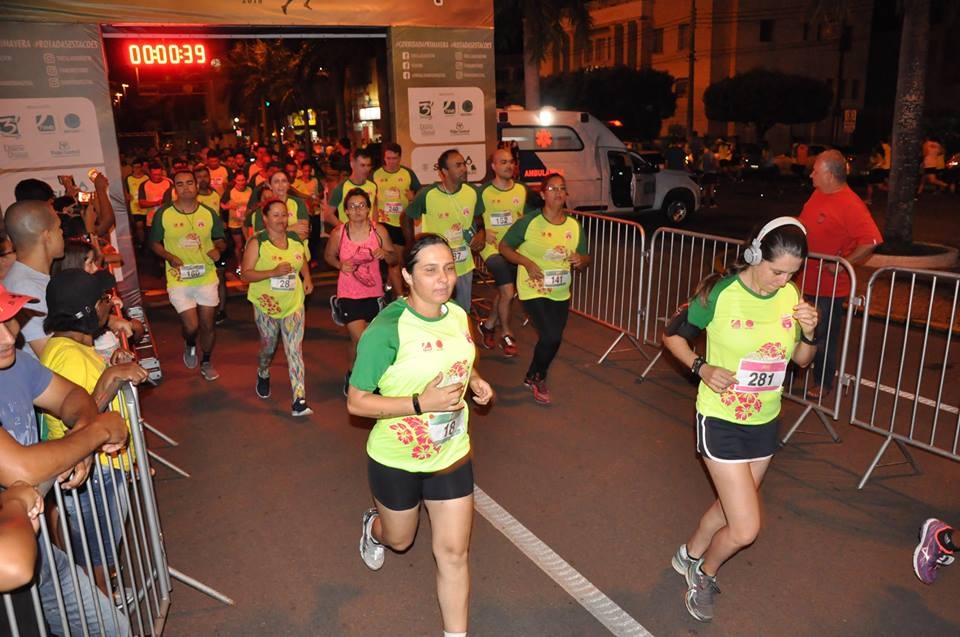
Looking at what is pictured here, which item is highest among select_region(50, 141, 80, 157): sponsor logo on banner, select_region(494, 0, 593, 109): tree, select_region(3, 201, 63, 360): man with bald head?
select_region(494, 0, 593, 109): tree

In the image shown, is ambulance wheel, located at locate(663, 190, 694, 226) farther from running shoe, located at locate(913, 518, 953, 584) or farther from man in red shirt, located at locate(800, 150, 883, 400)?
running shoe, located at locate(913, 518, 953, 584)

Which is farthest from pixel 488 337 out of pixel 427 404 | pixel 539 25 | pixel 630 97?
pixel 630 97

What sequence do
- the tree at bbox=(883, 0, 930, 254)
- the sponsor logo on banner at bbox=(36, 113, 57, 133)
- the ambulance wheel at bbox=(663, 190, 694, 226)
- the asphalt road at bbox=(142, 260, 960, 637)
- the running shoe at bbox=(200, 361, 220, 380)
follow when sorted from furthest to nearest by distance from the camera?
the ambulance wheel at bbox=(663, 190, 694, 226), the tree at bbox=(883, 0, 930, 254), the sponsor logo on banner at bbox=(36, 113, 57, 133), the running shoe at bbox=(200, 361, 220, 380), the asphalt road at bbox=(142, 260, 960, 637)

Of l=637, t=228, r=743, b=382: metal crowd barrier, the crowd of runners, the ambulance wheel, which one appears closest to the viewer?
the crowd of runners

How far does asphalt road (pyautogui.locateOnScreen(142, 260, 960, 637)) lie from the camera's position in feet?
13.8

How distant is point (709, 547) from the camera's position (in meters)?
4.12

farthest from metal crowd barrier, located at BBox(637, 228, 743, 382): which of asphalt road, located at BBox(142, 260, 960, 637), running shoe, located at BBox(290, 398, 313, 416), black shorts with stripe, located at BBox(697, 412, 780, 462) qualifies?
running shoe, located at BBox(290, 398, 313, 416)

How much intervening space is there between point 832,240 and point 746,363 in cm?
375

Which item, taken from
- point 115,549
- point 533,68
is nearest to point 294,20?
point 115,549

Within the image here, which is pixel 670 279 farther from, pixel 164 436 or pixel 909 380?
pixel 164 436

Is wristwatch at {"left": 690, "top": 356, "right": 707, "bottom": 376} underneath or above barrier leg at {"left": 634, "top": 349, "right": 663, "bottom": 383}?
above

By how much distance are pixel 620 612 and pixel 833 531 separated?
1.67m

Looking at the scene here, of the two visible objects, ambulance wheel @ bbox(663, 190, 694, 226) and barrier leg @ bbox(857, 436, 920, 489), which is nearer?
barrier leg @ bbox(857, 436, 920, 489)

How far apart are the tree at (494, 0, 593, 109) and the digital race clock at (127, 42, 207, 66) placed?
1273cm
